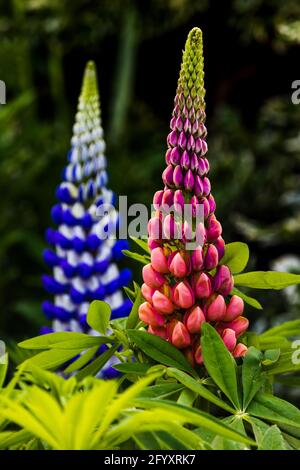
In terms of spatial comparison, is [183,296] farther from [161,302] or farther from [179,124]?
[179,124]

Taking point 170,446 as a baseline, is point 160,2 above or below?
above

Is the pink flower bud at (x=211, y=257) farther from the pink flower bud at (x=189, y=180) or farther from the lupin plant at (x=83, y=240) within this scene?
the lupin plant at (x=83, y=240)

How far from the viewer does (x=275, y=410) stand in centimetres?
68

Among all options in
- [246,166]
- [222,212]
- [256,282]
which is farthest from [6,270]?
[256,282]

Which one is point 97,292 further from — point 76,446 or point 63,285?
point 76,446

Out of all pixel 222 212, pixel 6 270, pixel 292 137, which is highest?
pixel 292 137

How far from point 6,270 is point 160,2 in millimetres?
1572

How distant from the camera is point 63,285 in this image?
137 centimetres

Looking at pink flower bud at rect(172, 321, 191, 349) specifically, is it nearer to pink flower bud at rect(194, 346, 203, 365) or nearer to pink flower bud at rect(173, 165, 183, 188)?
pink flower bud at rect(194, 346, 203, 365)

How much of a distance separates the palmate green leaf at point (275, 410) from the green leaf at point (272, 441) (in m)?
0.05

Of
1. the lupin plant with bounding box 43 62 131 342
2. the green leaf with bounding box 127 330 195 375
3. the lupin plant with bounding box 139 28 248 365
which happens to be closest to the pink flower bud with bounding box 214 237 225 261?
the lupin plant with bounding box 139 28 248 365

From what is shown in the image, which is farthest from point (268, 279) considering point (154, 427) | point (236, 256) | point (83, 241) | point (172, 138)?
point (83, 241)

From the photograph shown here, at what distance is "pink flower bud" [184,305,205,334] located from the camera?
0.72m

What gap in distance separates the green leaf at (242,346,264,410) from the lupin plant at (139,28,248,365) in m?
0.03
